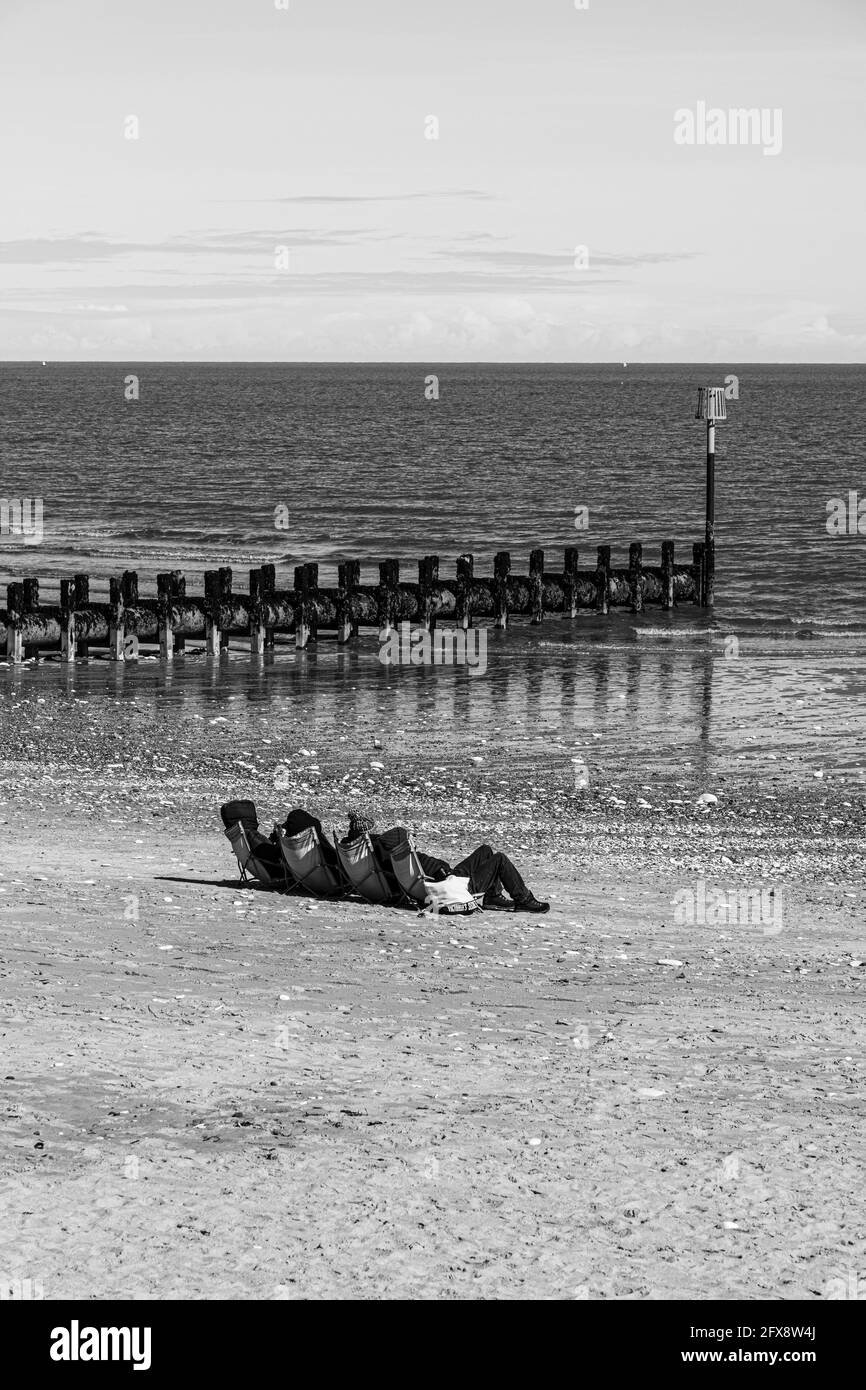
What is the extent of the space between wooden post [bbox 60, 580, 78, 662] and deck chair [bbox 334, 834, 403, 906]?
57.5 ft

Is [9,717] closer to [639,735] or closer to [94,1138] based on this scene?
[639,735]

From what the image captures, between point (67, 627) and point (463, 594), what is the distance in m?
9.12

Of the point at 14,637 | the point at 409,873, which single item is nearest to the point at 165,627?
the point at 14,637

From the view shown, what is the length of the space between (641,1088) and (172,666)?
21.8 m

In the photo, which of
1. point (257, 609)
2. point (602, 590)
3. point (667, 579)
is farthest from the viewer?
point (667, 579)

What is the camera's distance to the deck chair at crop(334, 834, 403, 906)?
600 inches

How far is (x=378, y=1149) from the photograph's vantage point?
392 inches

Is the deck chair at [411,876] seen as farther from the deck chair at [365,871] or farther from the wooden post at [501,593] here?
the wooden post at [501,593]

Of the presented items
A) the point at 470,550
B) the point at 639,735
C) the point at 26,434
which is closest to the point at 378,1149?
the point at 639,735

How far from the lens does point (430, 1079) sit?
11.1 m

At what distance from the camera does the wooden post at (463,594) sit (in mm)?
37031

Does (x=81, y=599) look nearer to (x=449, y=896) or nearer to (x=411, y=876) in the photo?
(x=411, y=876)

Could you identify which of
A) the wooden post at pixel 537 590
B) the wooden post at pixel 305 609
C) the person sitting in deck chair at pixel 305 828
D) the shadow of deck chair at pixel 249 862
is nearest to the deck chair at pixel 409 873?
the person sitting in deck chair at pixel 305 828

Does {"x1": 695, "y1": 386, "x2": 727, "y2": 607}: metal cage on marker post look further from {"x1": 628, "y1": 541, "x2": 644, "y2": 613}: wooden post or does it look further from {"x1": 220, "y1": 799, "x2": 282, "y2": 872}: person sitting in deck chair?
{"x1": 220, "y1": 799, "x2": 282, "y2": 872}: person sitting in deck chair
